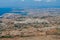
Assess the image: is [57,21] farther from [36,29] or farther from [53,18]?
[36,29]

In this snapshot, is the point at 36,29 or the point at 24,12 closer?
the point at 36,29

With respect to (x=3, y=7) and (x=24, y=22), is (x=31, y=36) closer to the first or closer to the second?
(x=24, y=22)

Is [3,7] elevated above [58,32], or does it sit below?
above

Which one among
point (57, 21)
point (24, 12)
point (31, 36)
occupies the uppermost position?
point (24, 12)

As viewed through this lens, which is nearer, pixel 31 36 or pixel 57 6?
pixel 31 36

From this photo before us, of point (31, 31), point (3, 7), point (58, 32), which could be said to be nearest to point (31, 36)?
point (31, 31)

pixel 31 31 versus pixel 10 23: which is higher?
pixel 10 23

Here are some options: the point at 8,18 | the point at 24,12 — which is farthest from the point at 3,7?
the point at 24,12

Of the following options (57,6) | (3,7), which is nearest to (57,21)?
(57,6)
